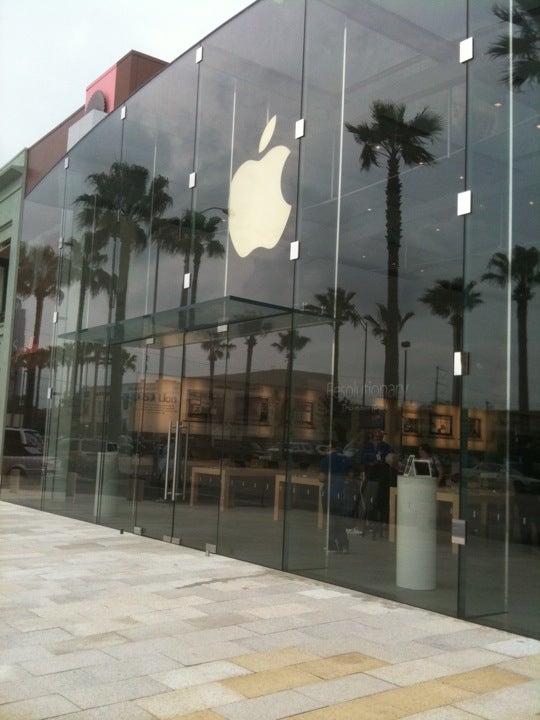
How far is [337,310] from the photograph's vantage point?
9.74 m

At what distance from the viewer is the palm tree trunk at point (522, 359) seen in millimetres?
7375

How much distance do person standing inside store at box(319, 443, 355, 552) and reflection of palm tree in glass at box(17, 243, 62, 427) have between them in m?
11.0

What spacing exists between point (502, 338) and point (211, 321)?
5423mm

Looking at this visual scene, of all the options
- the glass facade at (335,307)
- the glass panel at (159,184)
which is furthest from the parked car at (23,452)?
the glass panel at (159,184)

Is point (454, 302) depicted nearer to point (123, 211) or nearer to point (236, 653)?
point (236, 653)

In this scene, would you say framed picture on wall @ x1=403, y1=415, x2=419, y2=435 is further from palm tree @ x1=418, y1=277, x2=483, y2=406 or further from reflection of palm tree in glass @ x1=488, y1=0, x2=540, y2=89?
reflection of palm tree in glass @ x1=488, y1=0, x2=540, y2=89

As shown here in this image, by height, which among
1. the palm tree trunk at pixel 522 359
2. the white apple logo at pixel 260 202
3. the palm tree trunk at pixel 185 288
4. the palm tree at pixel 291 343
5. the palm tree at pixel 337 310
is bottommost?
the palm tree trunk at pixel 522 359

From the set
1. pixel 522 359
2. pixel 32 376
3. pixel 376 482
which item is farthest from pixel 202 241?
pixel 32 376

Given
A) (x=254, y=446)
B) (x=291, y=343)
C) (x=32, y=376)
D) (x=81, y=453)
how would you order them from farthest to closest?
1. (x=32, y=376)
2. (x=81, y=453)
3. (x=254, y=446)
4. (x=291, y=343)

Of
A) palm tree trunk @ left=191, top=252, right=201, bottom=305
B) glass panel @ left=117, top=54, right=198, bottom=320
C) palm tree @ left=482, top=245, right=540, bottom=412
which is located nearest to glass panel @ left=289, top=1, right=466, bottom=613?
palm tree @ left=482, top=245, right=540, bottom=412

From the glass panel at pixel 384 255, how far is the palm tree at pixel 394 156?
0.02 metres

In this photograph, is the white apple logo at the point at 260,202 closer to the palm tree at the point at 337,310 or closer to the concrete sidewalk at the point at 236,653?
the palm tree at the point at 337,310

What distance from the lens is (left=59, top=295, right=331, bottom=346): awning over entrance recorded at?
10.6m

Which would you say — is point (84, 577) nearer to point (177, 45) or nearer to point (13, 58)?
point (13, 58)
